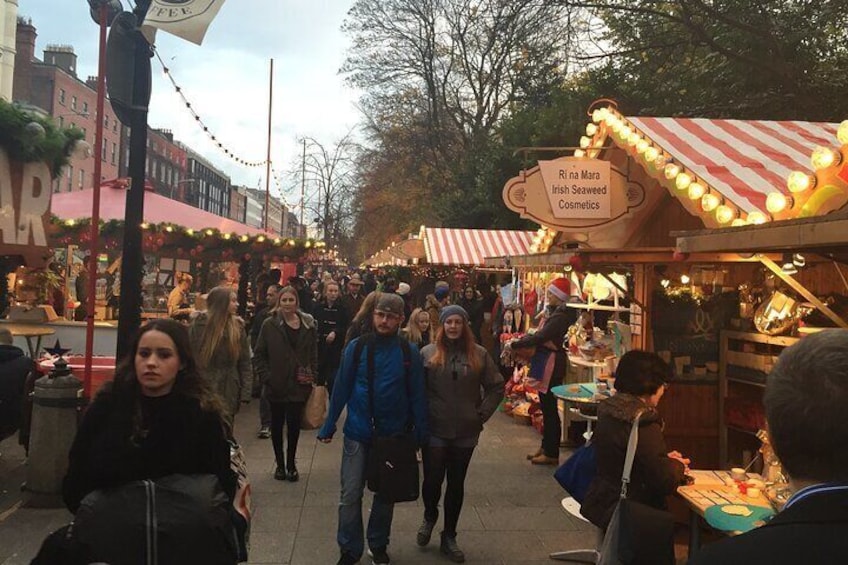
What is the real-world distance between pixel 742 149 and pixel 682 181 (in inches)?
44.7

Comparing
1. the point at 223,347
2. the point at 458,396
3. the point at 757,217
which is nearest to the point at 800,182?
the point at 757,217

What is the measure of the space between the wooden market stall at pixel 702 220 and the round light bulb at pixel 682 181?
0.04ft

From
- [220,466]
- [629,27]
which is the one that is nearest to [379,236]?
[629,27]

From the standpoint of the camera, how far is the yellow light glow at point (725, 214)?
4602 millimetres

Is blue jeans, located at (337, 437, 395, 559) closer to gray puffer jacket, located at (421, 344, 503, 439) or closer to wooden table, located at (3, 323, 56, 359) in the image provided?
gray puffer jacket, located at (421, 344, 503, 439)

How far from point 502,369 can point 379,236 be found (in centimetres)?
3085

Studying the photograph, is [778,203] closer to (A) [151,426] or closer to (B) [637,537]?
(B) [637,537]

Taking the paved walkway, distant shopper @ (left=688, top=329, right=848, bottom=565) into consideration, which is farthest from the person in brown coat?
distant shopper @ (left=688, top=329, right=848, bottom=565)

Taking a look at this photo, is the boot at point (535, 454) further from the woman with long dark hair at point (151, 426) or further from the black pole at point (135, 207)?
the woman with long dark hair at point (151, 426)

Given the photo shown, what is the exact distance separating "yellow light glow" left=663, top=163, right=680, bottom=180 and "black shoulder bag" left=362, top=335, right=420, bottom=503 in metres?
3.22

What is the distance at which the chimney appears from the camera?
4753cm

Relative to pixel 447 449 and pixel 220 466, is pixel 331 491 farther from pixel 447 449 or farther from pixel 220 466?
pixel 220 466

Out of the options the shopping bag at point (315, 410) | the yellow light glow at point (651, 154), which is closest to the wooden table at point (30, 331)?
the shopping bag at point (315, 410)

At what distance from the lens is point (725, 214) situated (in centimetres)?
465
